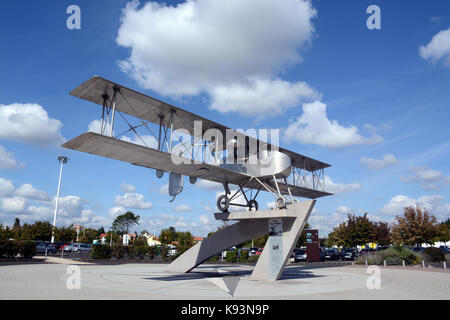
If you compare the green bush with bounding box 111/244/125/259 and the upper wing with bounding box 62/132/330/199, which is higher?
the upper wing with bounding box 62/132/330/199

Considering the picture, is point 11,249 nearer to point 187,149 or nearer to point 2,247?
point 2,247

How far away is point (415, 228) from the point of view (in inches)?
1357

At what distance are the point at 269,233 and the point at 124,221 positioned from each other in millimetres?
110073

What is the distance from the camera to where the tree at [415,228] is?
34031mm

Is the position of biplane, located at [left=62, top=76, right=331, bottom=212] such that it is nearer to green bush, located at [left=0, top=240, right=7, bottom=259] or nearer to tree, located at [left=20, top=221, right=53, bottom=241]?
green bush, located at [left=0, top=240, right=7, bottom=259]

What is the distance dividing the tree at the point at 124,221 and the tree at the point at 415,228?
323 feet

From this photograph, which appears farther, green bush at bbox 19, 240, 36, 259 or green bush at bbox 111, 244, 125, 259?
green bush at bbox 111, 244, 125, 259

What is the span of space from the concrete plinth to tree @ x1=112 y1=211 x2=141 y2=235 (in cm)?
10599

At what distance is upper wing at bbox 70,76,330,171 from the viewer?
12.1m

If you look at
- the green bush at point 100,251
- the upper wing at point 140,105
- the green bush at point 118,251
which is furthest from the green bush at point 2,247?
the upper wing at point 140,105

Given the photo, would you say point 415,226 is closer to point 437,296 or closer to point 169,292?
point 437,296

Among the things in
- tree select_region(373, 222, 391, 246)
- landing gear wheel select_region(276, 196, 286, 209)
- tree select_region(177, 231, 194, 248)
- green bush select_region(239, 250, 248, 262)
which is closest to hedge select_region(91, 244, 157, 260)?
tree select_region(177, 231, 194, 248)
